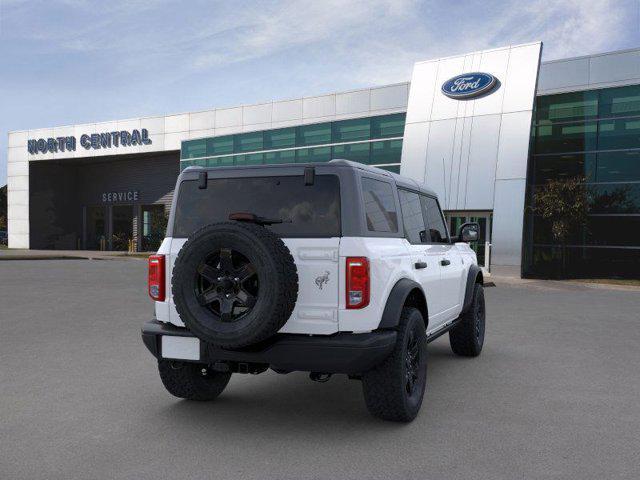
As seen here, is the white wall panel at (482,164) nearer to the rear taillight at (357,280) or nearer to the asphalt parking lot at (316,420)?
the asphalt parking lot at (316,420)

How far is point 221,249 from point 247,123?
3129 cm

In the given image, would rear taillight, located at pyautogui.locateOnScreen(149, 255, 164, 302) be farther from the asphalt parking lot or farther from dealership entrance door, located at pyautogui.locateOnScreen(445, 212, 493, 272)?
dealership entrance door, located at pyautogui.locateOnScreen(445, 212, 493, 272)

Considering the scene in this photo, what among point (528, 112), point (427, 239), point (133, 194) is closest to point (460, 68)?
point (528, 112)

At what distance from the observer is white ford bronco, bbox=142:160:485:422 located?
4180mm

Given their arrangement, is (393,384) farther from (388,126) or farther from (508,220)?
(388,126)

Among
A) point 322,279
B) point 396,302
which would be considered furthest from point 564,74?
point 322,279

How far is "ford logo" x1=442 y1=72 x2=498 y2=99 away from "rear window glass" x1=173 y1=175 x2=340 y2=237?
2039cm

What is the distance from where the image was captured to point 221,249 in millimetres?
4223

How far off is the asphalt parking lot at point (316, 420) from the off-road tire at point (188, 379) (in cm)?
11

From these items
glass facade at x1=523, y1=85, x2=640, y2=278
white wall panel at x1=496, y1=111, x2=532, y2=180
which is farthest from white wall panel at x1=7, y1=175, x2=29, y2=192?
glass facade at x1=523, y1=85, x2=640, y2=278

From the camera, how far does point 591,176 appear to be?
23.5m

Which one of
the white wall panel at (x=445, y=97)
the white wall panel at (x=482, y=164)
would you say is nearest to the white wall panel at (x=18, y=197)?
the white wall panel at (x=445, y=97)

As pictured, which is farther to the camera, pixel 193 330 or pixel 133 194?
pixel 133 194

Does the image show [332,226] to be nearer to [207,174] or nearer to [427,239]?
[207,174]
